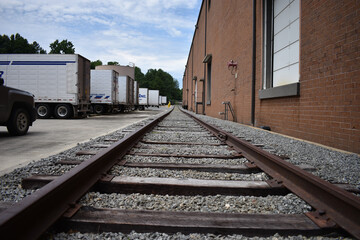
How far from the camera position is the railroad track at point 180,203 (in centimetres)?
142

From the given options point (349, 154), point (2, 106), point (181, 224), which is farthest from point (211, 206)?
point (2, 106)

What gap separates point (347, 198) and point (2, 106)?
6.32 metres

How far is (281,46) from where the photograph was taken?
21.9 feet

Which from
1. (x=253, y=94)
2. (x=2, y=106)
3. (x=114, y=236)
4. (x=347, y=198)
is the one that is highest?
(x=253, y=94)

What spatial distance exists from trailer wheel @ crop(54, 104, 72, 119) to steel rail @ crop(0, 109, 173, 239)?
1207 centimetres

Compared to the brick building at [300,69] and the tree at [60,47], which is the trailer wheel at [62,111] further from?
the tree at [60,47]

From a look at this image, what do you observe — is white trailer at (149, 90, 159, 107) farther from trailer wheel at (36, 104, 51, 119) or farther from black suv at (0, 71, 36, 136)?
black suv at (0, 71, 36, 136)

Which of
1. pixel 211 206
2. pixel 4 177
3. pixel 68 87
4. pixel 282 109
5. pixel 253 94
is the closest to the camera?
pixel 211 206

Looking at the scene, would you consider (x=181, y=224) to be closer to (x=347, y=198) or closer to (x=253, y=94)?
(x=347, y=198)

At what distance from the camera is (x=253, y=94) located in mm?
7996

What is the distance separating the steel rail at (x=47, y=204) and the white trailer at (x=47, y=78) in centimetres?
1208

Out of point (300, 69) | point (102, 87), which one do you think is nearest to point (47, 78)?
point (102, 87)

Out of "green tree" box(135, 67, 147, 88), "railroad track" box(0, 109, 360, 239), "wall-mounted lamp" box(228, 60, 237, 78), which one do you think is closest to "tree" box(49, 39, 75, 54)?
"green tree" box(135, 67, 147, 88)

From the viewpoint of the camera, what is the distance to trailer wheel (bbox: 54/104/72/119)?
13.2 m
